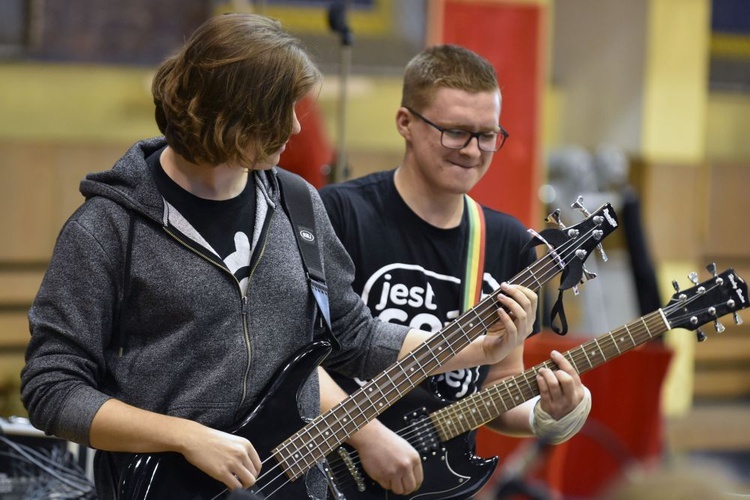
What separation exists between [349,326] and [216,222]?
38cm

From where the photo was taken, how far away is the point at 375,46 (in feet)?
19.4

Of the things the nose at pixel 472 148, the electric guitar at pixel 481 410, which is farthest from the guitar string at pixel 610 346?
the nose at pixel 472 148

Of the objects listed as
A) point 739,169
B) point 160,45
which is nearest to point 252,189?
point 160,45

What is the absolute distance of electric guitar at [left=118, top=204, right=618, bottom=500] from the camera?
65.4 inches

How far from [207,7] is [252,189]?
401 cm

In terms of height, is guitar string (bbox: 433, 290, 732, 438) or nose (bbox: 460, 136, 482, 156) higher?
nose (bbox: 460, 136, 482, 156)

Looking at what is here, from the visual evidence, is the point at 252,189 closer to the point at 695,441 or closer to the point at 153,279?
the point at 153,279

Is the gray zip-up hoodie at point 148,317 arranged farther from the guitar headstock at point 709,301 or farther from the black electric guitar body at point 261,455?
the guitar headstock at point 709,301

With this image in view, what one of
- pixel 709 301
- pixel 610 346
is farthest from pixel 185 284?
pixel 709 301

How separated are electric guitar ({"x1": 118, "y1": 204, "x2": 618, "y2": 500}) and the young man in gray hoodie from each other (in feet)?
0.08

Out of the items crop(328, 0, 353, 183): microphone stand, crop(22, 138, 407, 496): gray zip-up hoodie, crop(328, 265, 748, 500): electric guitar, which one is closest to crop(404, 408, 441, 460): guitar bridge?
crop(328, 265, 748, 500): electric guitar

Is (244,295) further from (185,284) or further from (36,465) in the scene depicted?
(36,465)

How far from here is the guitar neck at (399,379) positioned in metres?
1.83

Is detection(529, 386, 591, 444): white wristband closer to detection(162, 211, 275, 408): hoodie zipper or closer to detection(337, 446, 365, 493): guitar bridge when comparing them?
detection(337, 446, 365, 493): guitar bridge
